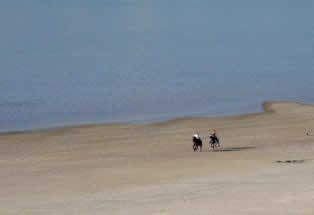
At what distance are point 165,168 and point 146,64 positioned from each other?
132 feet

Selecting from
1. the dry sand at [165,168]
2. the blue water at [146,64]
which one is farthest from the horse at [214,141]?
the blue water at [146,64]

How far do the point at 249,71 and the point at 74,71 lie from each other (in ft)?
38.7

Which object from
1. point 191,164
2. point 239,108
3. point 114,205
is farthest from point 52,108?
point 114,205

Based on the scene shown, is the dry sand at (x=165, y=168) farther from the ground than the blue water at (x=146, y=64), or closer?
closer

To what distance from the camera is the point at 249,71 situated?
207 ft

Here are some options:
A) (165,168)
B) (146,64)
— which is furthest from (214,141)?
(146,64)

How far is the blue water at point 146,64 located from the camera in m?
47.4

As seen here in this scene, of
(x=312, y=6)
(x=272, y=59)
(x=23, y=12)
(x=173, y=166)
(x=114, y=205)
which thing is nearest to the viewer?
(x=114, y=205)

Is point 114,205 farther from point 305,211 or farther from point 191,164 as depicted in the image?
point 191,164

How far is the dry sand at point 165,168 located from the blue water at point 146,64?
415 cm

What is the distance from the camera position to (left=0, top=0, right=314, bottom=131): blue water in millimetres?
47438

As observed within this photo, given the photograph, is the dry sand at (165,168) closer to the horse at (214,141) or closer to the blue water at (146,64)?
the horse at (214,141)

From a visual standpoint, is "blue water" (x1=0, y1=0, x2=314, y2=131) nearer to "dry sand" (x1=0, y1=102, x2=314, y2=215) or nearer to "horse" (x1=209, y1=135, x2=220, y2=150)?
"dry sand" (x1=0, y1=102, x2=314, y2=215)

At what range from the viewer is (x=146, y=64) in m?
68.6
